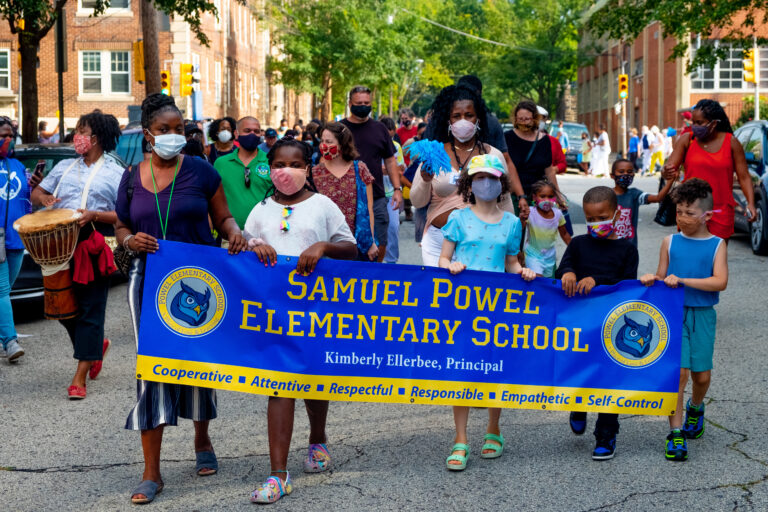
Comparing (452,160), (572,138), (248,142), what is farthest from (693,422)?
(572,138)

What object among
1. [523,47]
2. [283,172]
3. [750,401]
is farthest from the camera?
[523,47]

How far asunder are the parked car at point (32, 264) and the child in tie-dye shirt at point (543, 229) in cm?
401

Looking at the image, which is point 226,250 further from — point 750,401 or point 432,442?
point 750,401

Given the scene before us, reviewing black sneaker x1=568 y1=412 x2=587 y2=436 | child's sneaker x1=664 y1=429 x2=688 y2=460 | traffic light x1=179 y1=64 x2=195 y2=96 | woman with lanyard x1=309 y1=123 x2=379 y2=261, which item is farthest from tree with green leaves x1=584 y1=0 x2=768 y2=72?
child's sneaker x1=664 y1=429 x2=688 y2=460

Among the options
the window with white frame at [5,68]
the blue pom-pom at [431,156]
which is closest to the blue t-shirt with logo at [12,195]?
the blue pom-pom at [431,156]

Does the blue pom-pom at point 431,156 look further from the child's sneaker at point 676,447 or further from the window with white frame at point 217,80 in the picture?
the window with white frame at point 217,80

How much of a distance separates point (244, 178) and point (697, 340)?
4.39 m

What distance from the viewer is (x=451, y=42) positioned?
84.0m

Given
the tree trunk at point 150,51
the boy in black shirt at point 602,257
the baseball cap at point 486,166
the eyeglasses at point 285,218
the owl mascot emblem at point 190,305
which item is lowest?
the owl mascot emblem at point 190,305

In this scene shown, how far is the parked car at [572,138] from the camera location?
4100 centimetres

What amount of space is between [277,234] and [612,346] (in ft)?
5.88

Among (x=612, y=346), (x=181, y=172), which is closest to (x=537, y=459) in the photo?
(x=612, y=346)

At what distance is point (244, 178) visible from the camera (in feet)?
29.4

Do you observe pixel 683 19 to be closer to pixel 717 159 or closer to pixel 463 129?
pixel 717 159
